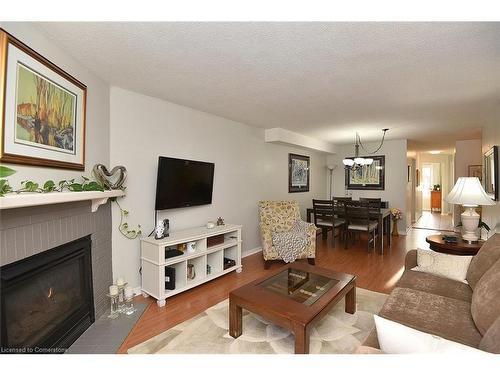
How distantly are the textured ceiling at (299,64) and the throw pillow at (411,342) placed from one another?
1.65m

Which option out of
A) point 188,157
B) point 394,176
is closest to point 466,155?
point 394,176

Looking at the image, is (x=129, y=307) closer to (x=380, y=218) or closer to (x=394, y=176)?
(x=380, y=218)

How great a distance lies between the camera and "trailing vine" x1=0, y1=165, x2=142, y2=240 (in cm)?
125

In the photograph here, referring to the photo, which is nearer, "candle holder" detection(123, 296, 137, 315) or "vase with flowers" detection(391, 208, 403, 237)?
"candle holder" detection(123, 296, 137, 315)

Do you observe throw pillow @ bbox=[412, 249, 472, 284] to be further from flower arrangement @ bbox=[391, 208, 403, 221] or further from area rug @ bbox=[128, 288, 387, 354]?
flower arrangement @ bbox=[391, 208, 403, 221]

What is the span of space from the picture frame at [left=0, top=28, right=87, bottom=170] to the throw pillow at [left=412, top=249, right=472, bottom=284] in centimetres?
316

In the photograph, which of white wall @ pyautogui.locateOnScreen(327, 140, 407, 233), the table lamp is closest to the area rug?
the table lamp

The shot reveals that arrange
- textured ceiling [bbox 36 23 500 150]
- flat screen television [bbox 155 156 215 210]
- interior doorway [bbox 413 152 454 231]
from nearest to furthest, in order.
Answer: textured ceiling [bbox 36 23 500 150], flat screen television [bbox 155 156 215 210], interior doorway [bbox 413 152 454 231]

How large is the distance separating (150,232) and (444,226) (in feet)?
25.2

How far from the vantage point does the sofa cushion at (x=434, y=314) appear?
4.24ft

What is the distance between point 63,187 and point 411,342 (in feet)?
7.39

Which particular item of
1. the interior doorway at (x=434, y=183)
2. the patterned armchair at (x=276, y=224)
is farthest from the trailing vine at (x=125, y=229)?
the interior doorway at (x=434, y=183)

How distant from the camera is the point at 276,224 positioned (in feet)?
12.6
